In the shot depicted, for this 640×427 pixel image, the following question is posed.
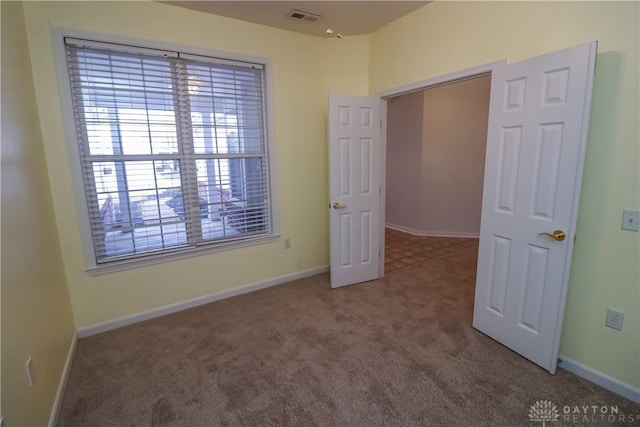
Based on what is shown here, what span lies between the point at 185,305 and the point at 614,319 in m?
3.23

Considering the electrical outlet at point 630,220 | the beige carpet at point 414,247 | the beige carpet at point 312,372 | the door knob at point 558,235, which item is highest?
the electrical outlet at point 630,220

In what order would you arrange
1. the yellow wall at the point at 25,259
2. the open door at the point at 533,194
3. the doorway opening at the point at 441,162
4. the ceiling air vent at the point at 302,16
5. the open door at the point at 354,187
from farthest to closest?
the doorway opening at the point at 441,162 < the open door at the point at 354,187 < the ceiling air vent at the point at 302,16 < the open door at the point at 533,194 < the yellow wall at the point at 25,259

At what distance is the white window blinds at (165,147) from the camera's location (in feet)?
7.78

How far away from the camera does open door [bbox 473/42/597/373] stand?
5.75 ft

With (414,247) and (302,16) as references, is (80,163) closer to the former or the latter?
(302,16)

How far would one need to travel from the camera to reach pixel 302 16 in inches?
108

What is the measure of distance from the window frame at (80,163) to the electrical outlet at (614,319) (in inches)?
106

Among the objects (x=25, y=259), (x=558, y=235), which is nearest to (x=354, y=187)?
(x=558, y=235)

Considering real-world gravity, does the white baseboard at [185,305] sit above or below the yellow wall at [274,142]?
below

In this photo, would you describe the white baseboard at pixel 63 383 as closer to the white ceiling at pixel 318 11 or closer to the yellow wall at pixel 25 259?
the yellow wall at pixel 25 259

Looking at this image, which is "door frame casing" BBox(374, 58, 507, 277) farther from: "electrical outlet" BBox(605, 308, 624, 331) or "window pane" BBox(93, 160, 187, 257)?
"window pane" BBox(93, 160, 187, 257)

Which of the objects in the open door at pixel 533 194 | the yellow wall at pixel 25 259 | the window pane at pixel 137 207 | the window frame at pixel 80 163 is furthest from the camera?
the window pane at pixel 137 207

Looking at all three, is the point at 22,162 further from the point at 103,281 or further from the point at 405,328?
the point at 405,328

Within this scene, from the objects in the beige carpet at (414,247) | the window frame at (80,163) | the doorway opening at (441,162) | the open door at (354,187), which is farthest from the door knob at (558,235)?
the doorway opening at (441,162)
